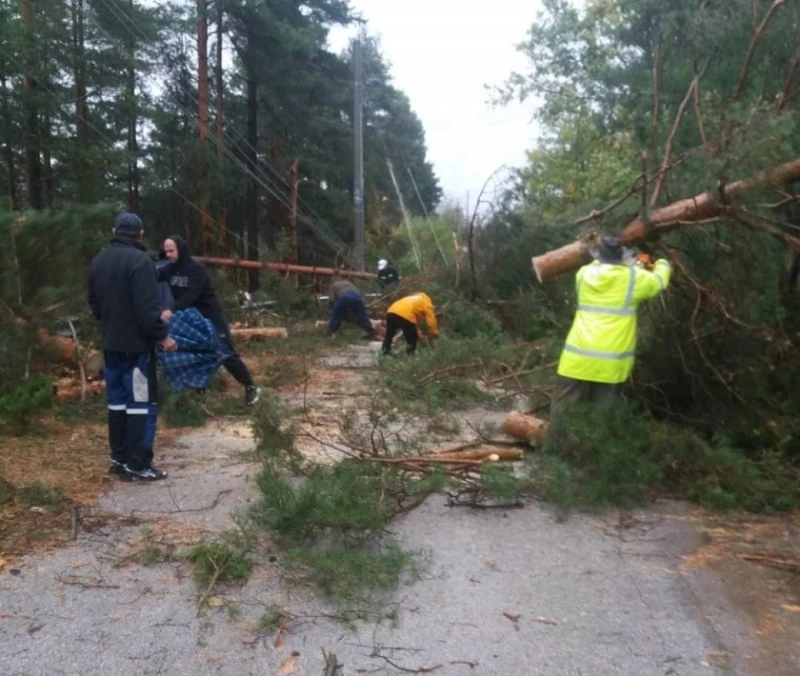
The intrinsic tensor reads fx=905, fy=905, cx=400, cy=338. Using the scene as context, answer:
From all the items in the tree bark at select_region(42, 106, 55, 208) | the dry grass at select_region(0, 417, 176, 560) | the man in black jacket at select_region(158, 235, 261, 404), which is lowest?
the dry grass at select_region(0, 417, 176, 560)

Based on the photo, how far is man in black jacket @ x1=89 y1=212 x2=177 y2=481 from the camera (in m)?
6.07

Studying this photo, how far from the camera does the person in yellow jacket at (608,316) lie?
6.34m

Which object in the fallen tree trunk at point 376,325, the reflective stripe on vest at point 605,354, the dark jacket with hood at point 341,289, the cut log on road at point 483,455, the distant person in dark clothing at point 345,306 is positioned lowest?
the fallen tree trunk at point 376,325

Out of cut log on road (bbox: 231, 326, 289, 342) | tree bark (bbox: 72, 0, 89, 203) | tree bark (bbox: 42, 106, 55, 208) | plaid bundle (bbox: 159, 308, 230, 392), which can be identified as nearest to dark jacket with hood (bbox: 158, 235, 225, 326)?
plaid bundle (bbox: 159, 308, 230, 392)

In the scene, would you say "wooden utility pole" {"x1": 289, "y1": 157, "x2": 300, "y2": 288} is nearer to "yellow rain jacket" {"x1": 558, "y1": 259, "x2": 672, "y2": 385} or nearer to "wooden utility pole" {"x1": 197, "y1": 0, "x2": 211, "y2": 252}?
"wooden utility pole" {"x1": 197, "y1": 0, "x2": 211, "y2": 252}

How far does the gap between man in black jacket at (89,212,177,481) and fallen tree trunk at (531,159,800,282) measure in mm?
3203

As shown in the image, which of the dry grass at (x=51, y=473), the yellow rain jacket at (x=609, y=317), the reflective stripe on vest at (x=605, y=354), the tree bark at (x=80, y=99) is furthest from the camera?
the tree bark at (x=80, y=99)

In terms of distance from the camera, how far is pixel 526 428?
6996mm

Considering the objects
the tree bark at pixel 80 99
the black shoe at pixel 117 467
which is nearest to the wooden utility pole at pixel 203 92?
the tree bark at pixel 80 99

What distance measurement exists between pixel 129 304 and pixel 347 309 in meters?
9.39

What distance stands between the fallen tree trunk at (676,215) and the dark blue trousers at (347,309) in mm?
7879

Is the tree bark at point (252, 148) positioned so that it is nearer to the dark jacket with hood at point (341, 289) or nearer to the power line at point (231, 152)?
the power line at point (231, 152)

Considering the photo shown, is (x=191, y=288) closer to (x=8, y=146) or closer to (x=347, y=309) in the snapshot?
(x=347, y=309)

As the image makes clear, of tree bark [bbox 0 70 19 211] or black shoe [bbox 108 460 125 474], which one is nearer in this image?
black shoe [bbox 108 460 125 474]
